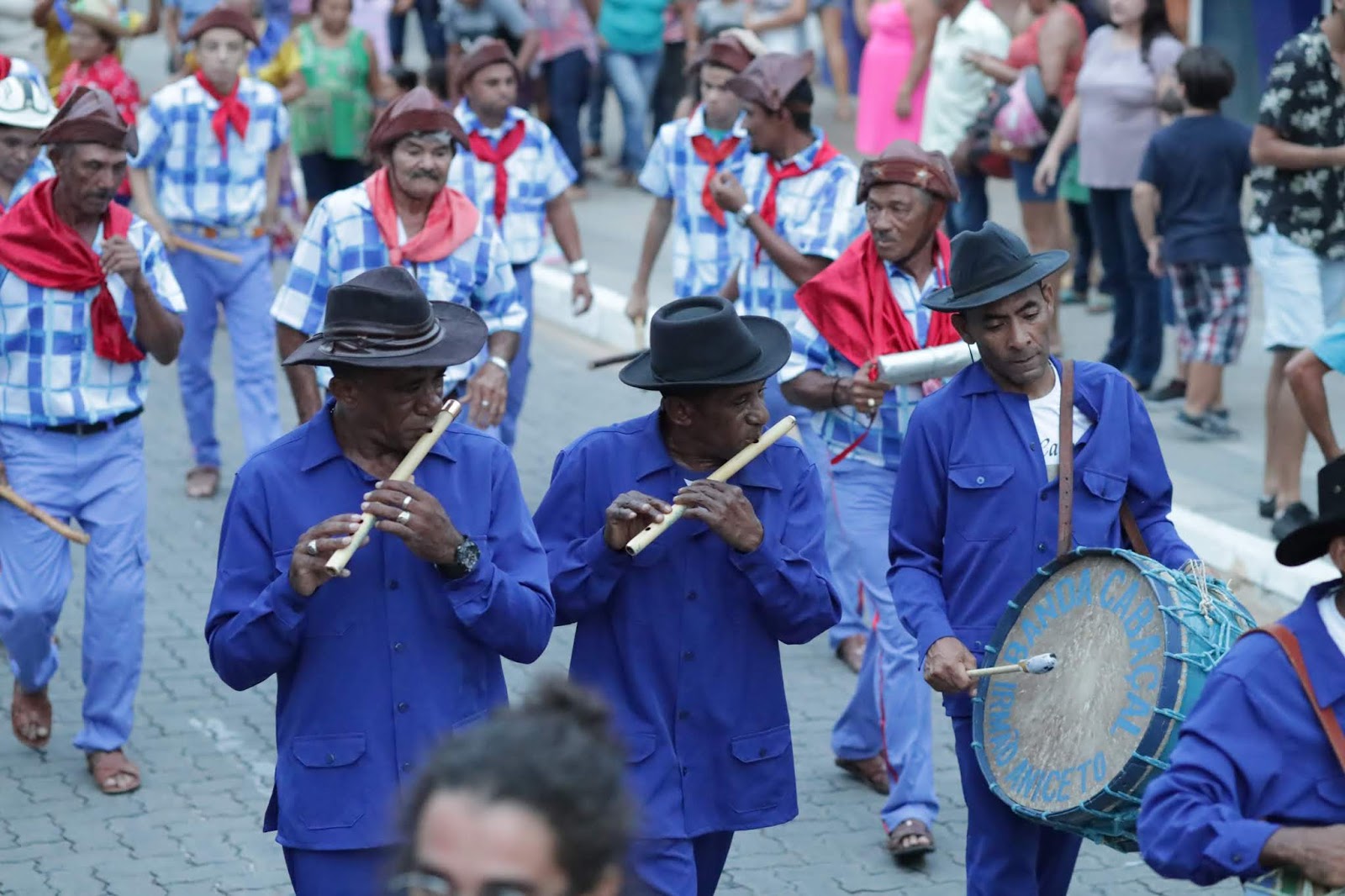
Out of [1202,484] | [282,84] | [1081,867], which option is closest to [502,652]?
[1081,867]

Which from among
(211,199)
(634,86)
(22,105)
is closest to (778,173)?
(22,105)

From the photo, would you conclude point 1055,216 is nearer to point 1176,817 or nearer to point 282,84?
point 282,84

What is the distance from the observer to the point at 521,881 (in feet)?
7.59

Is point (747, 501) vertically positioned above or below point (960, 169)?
above

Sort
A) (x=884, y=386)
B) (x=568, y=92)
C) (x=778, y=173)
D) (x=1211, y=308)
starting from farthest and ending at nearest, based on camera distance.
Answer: (x=568, y=92)
(x=1211, y=308)
(x=778, y=173)
(x=884, y=386)

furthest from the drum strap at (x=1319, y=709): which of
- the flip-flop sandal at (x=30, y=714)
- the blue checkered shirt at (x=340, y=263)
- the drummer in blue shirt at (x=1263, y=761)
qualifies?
the flip-flop sandal at (x=30, y=714)

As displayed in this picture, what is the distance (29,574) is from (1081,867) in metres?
3.62

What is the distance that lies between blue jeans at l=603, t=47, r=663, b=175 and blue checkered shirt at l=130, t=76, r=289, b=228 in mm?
7490

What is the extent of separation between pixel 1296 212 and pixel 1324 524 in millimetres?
6099

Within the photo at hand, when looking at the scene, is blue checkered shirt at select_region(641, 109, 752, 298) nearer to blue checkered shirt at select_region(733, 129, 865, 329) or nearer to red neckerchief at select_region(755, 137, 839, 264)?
blue checkered shirt at select_region(733, 129, 865, 329)

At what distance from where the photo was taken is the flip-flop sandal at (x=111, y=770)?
7.20 meters

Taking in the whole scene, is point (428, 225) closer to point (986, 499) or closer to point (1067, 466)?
point (986, 499)

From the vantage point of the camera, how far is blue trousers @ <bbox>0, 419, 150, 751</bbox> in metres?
7.09

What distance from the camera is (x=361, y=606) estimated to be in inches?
180
